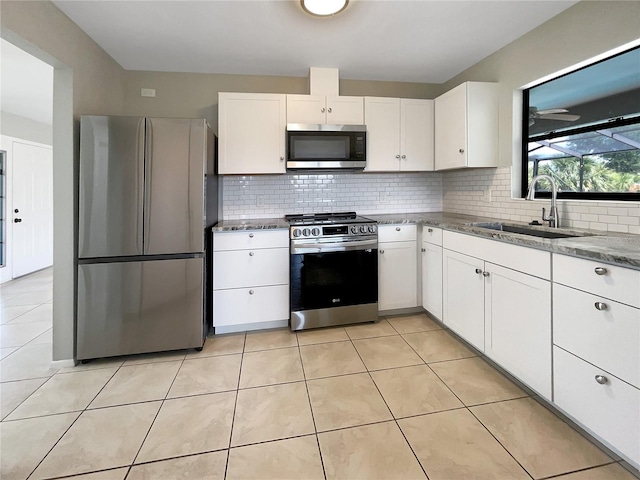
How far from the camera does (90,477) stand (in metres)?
1.33

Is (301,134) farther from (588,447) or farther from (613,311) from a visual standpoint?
(588,447)

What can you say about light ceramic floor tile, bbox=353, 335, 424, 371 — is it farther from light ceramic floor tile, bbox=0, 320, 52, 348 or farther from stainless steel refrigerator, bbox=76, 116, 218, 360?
light ceramic floor tile, bbox=0, 320, 52, 348

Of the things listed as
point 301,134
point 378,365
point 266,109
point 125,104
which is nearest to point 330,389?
point 378,365

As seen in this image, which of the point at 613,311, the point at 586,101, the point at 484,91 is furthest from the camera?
the point at 484,91

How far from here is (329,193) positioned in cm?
343

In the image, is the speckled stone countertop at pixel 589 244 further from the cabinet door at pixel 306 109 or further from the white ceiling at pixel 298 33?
the cabinet door at pixel 306 109

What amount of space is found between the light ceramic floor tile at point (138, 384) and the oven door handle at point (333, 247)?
125 cm

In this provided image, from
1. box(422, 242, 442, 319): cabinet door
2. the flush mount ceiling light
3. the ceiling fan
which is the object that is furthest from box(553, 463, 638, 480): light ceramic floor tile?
the flush mount ceiling light

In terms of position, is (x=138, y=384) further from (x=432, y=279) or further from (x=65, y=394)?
(x=432, y=279)

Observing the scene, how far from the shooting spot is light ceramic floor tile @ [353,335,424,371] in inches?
86.8

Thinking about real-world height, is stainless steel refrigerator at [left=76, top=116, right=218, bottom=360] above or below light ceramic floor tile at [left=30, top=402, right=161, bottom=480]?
above

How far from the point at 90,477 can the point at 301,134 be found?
8.71 ft

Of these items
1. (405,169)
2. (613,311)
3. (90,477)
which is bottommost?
(90,477)

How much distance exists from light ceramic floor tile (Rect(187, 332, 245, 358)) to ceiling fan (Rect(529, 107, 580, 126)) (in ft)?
9.87
